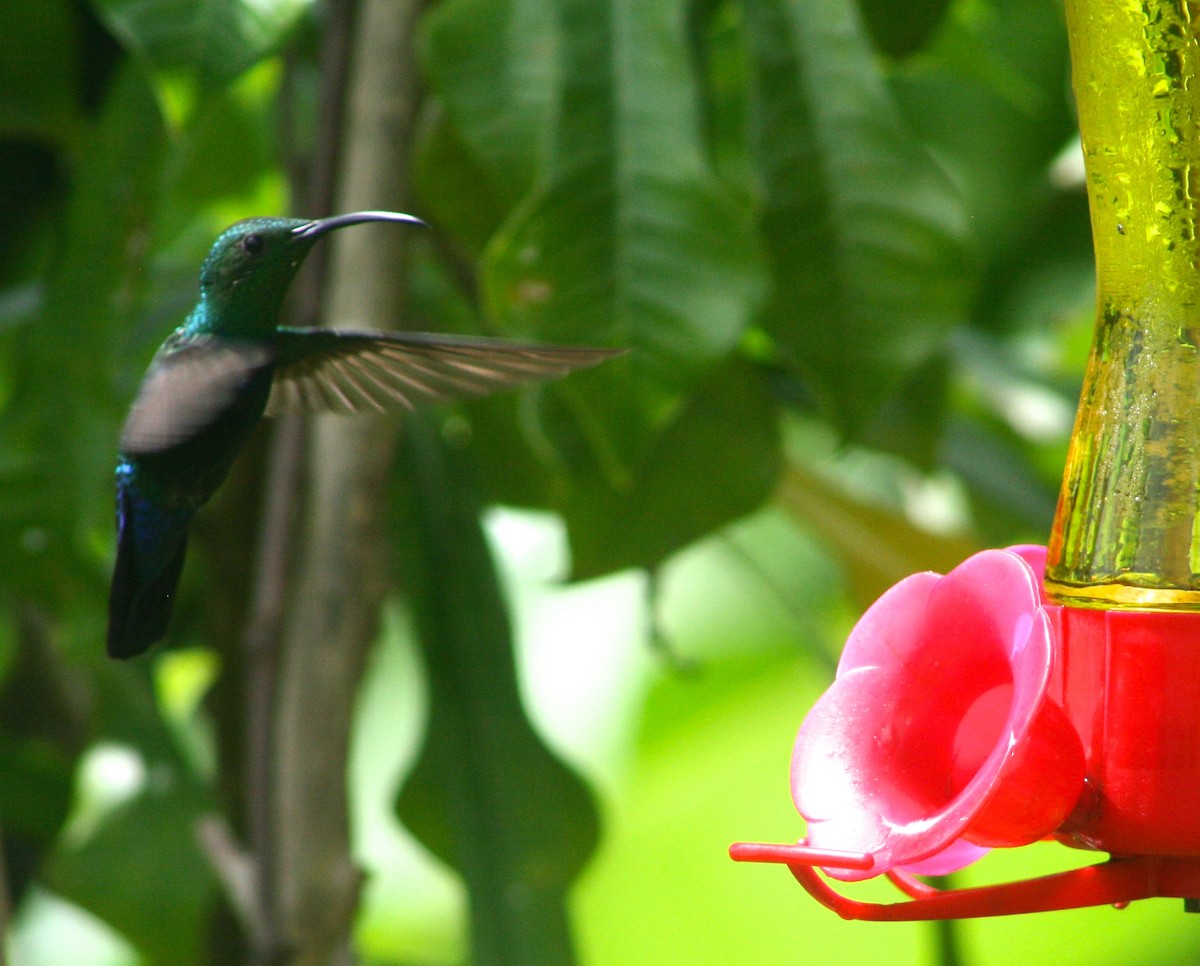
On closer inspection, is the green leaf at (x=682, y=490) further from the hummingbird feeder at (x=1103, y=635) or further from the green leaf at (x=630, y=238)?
the hummingbird feeder at (x=1103, y=635)

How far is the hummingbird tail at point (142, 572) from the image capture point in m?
0.94

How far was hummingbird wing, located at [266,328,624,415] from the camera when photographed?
0.92 m

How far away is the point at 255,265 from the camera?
970 millimetres

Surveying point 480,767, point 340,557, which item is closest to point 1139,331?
point 340,557

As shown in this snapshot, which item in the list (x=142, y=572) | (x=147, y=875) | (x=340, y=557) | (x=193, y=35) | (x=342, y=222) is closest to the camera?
(x=342, y=222)

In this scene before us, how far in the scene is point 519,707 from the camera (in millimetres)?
1567

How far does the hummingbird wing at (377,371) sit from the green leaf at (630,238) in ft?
0.39

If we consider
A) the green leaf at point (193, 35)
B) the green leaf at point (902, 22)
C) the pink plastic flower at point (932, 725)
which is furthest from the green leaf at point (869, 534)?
the pink plastic flower at point (932, 725)

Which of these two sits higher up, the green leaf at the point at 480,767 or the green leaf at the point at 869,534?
the green leaf at the point at 869,534

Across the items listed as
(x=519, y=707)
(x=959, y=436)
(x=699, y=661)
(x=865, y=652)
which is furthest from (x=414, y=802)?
(x=699, y=661)

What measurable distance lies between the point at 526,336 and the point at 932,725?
48 cm

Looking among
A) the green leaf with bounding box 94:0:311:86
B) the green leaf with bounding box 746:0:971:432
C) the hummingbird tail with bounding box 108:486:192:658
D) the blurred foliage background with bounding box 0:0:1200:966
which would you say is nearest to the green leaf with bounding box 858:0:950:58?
the blurred foliage background with bounding box 0:0:1200:966

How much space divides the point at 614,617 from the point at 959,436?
1.02 meters

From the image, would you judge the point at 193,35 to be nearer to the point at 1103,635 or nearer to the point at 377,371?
the point at 377,371
